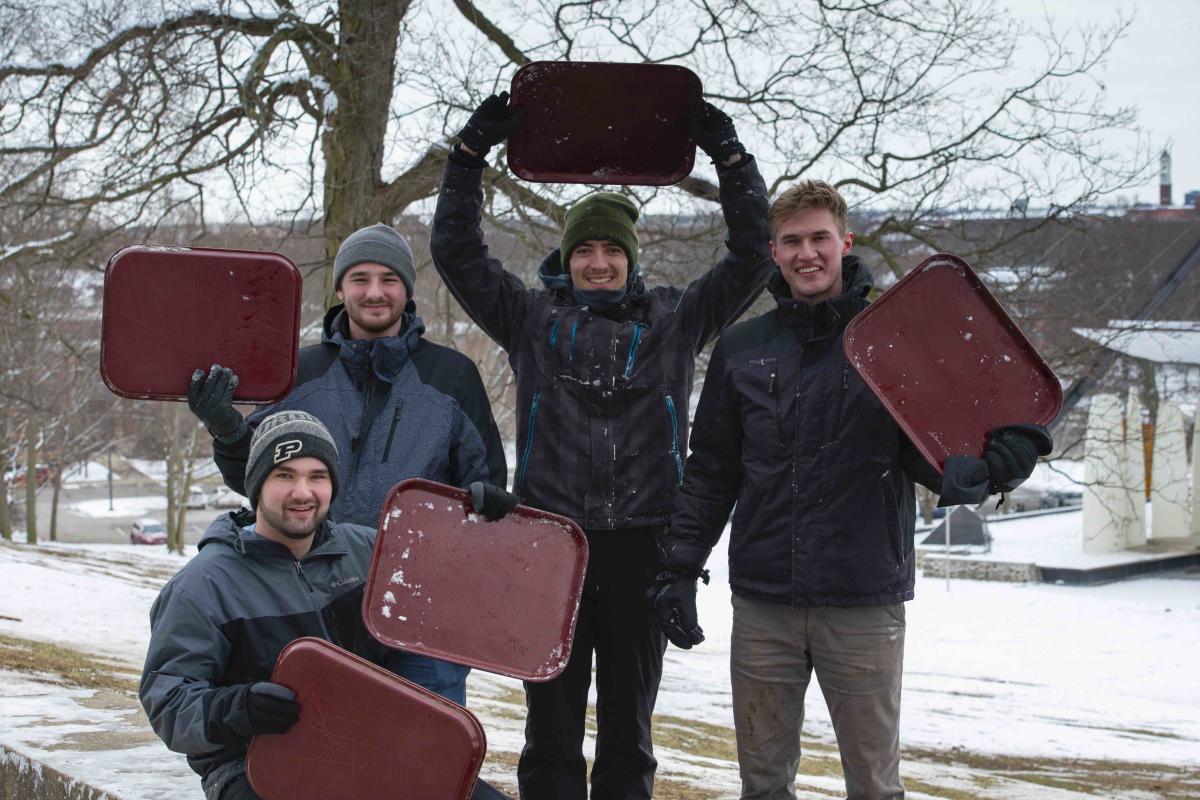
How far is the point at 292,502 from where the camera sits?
2777mm

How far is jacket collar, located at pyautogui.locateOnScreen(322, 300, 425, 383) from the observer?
3.21 metres

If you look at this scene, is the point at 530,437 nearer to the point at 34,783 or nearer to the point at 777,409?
the point at 777,409

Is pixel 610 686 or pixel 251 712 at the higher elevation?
pixel 251 712

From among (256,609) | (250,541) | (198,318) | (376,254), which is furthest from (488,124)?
(256,609)

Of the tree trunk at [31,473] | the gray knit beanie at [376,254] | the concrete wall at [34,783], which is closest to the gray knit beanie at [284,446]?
the gray knit beanie at [376,254]

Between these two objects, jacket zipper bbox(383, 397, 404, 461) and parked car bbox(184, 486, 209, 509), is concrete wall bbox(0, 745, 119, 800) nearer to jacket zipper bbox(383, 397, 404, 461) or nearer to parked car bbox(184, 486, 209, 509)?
jacket zipper bbox(383, 397, 404, 461)

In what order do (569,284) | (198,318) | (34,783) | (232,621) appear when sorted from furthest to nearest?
1. (34,783)
2. (569,284)
3. (198,318)
4. (232,621)

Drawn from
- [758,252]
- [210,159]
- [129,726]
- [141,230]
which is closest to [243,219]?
[210,159]

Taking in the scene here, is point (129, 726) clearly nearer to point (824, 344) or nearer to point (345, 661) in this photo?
point (345, 661)

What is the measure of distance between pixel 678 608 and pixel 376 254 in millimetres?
1266

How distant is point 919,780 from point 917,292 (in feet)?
14.2

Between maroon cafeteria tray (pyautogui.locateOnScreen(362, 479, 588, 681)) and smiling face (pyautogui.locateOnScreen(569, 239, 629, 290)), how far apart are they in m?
0.74

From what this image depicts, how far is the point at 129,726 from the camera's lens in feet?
A: 14.2

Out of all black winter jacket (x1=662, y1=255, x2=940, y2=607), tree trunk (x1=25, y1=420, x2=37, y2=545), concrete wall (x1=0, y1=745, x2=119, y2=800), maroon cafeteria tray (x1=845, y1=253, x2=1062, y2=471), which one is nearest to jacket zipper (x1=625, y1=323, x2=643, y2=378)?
black winter jacket (x1=662, y1=255, x2=940, y2=607)
